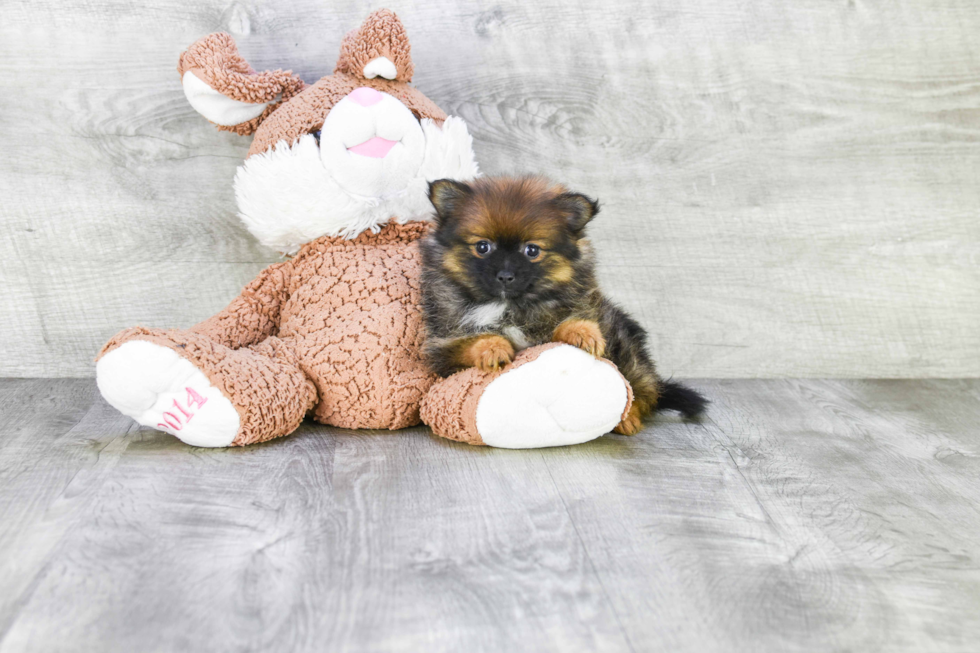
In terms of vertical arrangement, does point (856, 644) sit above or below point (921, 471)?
above

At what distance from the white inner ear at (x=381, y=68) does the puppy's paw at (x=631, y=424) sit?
3.47ft

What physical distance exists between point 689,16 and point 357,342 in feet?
4.83

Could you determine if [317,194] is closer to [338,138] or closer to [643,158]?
[338,138]

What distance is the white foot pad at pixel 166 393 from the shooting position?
5.47 ft

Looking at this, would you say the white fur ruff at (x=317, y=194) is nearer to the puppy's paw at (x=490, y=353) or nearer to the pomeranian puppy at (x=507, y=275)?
the pomeranian puppy at (x=507, y=275)

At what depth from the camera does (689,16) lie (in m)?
2.50

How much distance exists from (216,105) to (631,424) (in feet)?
4.40

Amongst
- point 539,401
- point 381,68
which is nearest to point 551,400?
point 539,401

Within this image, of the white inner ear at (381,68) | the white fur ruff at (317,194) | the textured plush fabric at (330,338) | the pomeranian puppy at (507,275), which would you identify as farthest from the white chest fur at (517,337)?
the white inner ear at (381,68)

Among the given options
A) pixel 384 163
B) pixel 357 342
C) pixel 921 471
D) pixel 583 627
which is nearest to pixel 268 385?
pixel 357 342

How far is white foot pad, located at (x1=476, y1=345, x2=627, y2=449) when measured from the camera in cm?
173

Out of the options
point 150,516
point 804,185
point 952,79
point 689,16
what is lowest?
point 150,516

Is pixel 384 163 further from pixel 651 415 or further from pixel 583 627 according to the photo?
pixel 583 627

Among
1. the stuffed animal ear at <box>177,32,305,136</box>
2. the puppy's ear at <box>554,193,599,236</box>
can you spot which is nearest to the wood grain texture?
the stuffed animal ear at <box>177,32,305,136</box>
